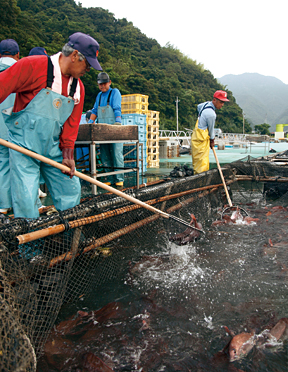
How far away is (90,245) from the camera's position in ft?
Answer: 8.40

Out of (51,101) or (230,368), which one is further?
(51,101)

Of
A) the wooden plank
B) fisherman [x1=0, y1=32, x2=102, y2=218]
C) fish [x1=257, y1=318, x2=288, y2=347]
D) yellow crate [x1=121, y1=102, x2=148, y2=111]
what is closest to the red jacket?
fisherman [x1=0, y1=32, x2=102, y2=218]

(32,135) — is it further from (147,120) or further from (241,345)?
(147,120)

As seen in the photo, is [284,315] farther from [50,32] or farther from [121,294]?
[50,32]

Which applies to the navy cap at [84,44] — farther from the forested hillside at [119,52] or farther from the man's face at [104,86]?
the forested hillside at [119,52]

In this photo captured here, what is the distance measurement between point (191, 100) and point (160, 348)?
212 feet

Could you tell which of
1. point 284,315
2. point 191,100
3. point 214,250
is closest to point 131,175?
point 214,250

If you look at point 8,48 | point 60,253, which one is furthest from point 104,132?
point 60,253

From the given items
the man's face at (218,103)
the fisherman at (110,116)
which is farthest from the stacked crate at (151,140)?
the man's face at (218,103)

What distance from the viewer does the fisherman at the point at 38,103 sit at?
224cm

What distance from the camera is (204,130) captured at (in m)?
5.74

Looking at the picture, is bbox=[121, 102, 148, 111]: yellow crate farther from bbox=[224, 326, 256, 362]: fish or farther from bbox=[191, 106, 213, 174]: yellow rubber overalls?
bbox=[224, 326, 256, 362]: fish

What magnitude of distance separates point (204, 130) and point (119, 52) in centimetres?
6137

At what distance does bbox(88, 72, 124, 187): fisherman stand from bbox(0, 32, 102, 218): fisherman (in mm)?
3702
